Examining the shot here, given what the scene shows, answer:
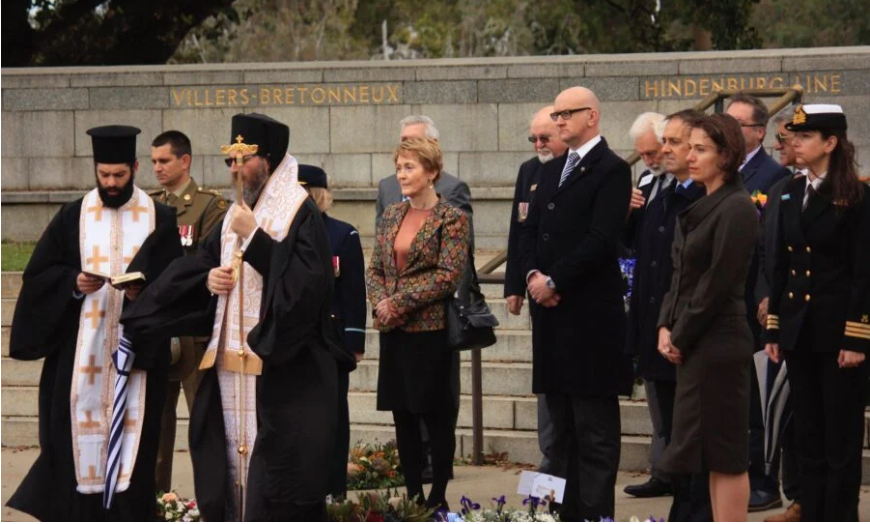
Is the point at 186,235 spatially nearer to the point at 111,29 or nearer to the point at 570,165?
the point at 570,165

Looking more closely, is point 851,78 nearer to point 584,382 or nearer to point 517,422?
point 517,422

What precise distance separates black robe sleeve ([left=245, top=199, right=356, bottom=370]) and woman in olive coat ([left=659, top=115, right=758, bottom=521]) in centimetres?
153

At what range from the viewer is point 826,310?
7.47 m

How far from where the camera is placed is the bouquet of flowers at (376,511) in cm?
795

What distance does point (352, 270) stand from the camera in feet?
29.0

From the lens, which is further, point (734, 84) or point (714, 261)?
point (734, 84)

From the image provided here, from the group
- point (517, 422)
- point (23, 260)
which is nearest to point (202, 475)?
point (517, 422)

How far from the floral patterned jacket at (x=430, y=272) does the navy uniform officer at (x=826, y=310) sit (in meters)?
1.68

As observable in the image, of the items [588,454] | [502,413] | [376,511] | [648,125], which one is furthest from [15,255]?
[588,454]

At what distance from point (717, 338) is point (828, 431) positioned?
0.94m

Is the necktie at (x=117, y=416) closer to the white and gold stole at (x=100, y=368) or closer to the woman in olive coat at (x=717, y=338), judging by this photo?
the white and gold stole at (x=100, y=368)

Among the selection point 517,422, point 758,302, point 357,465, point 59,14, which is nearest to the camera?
point 758,302

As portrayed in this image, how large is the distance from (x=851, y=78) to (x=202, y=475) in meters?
10.4

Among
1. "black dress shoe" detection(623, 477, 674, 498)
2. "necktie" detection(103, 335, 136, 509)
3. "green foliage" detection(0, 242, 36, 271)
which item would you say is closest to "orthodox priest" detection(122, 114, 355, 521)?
"necktie" detection(103, 335, 136, 509)
